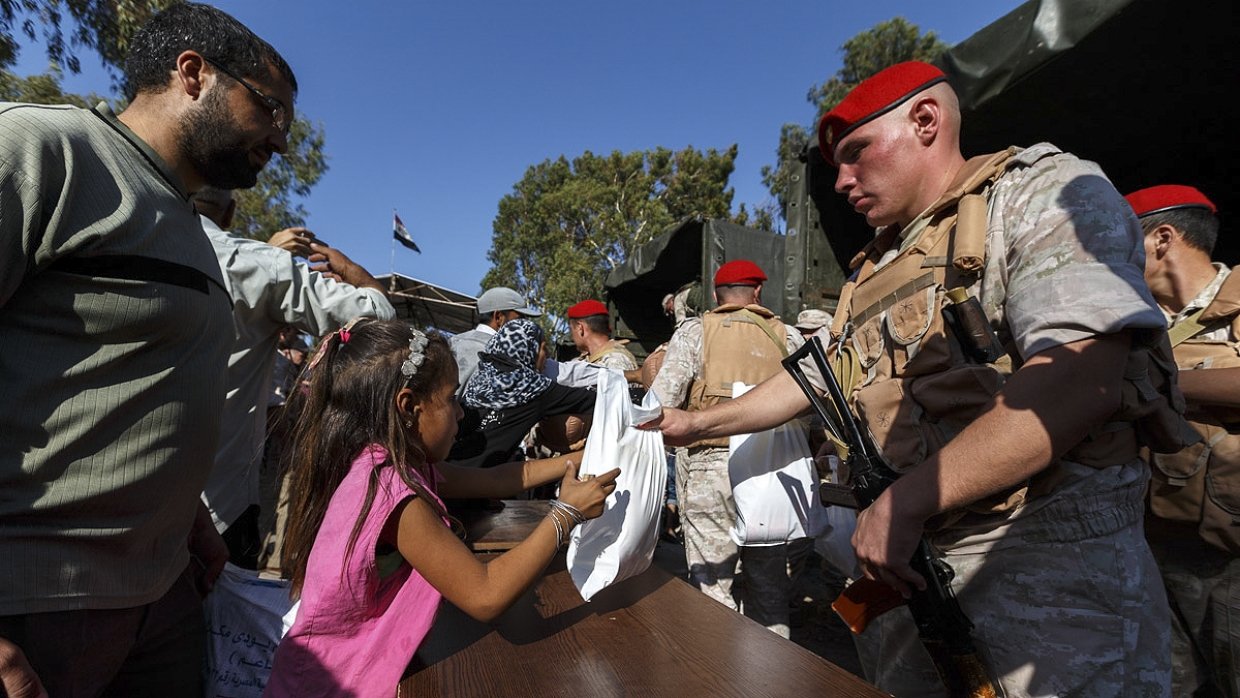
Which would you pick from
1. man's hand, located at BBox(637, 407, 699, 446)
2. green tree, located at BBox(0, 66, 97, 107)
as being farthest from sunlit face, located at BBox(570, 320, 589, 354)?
green tree, located at BBox(0, 66, 97, 107)

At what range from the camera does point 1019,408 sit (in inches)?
39.6

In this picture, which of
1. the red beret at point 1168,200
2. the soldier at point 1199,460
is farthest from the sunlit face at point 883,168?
the red beret at point 1168,200

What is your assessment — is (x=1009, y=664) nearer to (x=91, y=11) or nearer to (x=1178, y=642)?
(x=1178, y=642)

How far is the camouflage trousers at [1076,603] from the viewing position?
1.10 m

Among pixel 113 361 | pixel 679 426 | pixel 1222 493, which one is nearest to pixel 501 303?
pixel 679 426

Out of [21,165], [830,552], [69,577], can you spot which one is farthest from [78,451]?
[830,552]

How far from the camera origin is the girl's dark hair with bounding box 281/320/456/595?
4.96 ft

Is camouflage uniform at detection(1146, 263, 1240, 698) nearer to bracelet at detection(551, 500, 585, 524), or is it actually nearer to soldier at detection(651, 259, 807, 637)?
soldier at detection(651, 259, 807, 637)

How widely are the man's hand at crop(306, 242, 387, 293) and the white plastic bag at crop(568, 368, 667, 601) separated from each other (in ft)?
3.47

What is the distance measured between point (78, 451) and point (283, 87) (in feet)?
3.35

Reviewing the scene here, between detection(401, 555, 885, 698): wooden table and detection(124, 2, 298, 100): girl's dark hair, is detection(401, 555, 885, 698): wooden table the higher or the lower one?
the lower one

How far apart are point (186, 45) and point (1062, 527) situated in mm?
2173

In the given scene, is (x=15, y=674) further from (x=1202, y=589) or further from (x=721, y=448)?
(x=1202, y=589)

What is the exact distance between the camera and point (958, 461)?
3.44 ft
